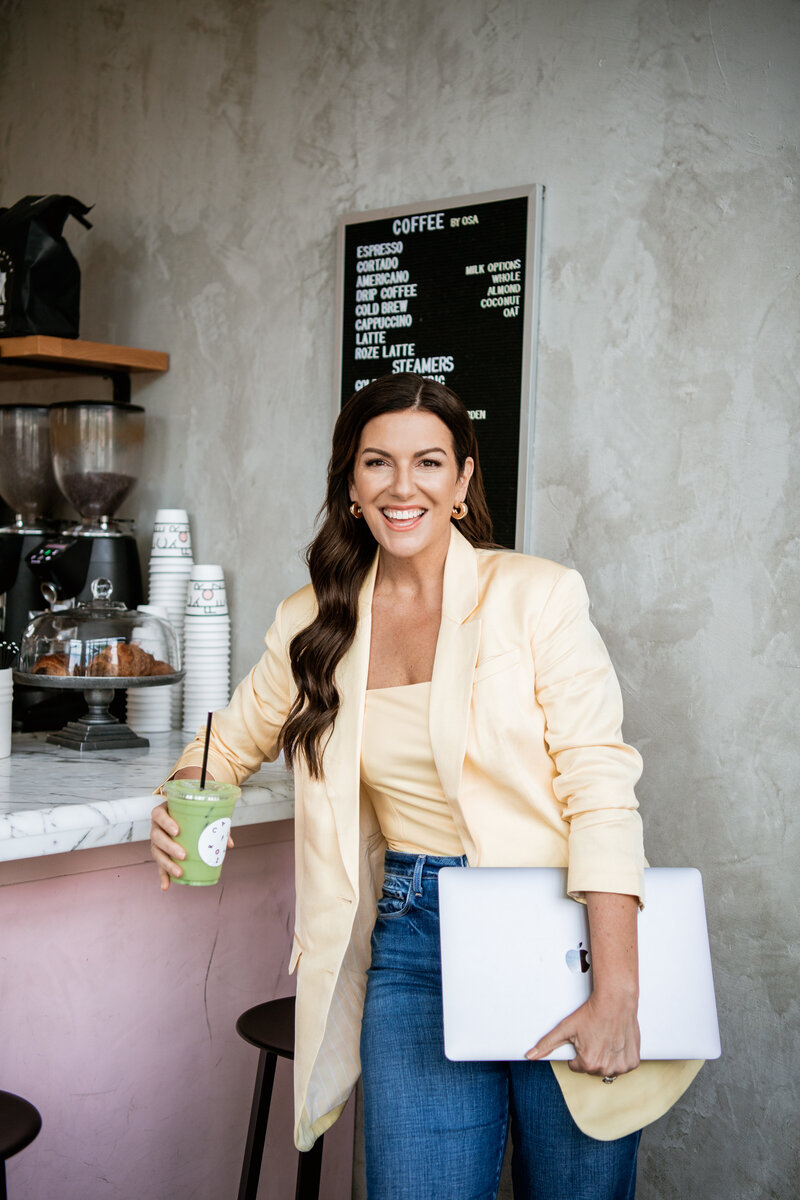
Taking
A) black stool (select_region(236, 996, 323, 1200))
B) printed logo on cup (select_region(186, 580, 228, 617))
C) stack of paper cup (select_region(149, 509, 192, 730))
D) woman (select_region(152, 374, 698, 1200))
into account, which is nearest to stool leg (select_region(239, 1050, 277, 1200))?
black stool (select_region(236, 996, 323, 1200))

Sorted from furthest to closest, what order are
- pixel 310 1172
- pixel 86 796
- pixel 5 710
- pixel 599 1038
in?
pixel 5 710 → pixel 86 796 → pixel 310 1172 → pixel 599 1038

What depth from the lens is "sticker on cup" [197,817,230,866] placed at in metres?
1.66

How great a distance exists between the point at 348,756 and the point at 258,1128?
0.71m

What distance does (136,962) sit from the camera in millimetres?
2219

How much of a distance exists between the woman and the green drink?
0.11 ft

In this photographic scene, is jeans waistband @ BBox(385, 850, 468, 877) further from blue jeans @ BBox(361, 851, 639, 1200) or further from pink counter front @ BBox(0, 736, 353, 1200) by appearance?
pink counter front @ BBox(0, 736, 353, 1200)

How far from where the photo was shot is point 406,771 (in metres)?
1.76

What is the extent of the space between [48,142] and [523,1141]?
2937 mm

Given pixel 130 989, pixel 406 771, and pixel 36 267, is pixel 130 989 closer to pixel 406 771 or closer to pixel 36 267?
pixel 406 771

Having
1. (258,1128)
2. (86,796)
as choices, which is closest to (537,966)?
(258,1128)

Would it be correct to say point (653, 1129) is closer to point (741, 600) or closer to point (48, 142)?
point (741, 600)

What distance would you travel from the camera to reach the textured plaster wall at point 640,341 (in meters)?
2.01

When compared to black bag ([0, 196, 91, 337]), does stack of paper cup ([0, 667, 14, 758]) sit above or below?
below

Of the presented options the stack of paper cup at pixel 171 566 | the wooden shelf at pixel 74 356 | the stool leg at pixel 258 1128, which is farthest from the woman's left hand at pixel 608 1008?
the wooden shelf at pixel 74 356
